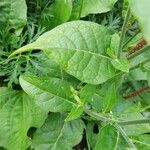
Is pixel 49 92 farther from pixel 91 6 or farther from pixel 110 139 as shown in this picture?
pixel 91 6

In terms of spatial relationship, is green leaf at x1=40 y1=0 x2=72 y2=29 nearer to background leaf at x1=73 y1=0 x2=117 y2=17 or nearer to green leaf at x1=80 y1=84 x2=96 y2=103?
background leaf at x1=73 y1=0 x2=117 y2=17

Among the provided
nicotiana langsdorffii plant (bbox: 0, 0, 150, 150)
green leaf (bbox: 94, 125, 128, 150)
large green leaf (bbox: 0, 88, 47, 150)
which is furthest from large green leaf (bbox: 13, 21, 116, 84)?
large green leaf (bbox: 0, 88, 47, 150)

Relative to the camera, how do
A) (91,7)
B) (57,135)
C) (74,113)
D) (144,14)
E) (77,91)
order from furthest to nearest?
(91,7)
(57,135)
(77,91)
(74,113)
(144,14)

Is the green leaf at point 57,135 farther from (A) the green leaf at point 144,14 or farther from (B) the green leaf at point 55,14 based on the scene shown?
(A) the green leaf at point 144,14

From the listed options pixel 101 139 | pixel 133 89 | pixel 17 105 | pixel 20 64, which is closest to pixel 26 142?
pixel 17 105

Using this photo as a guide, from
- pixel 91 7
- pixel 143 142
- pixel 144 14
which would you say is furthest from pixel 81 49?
pixel 144 14

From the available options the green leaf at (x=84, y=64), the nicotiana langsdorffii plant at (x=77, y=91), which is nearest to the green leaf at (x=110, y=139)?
the nicotiana langsdorffii plant at (x=77, y=91)

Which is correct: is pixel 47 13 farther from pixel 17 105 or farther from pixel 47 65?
pixel 17 105
